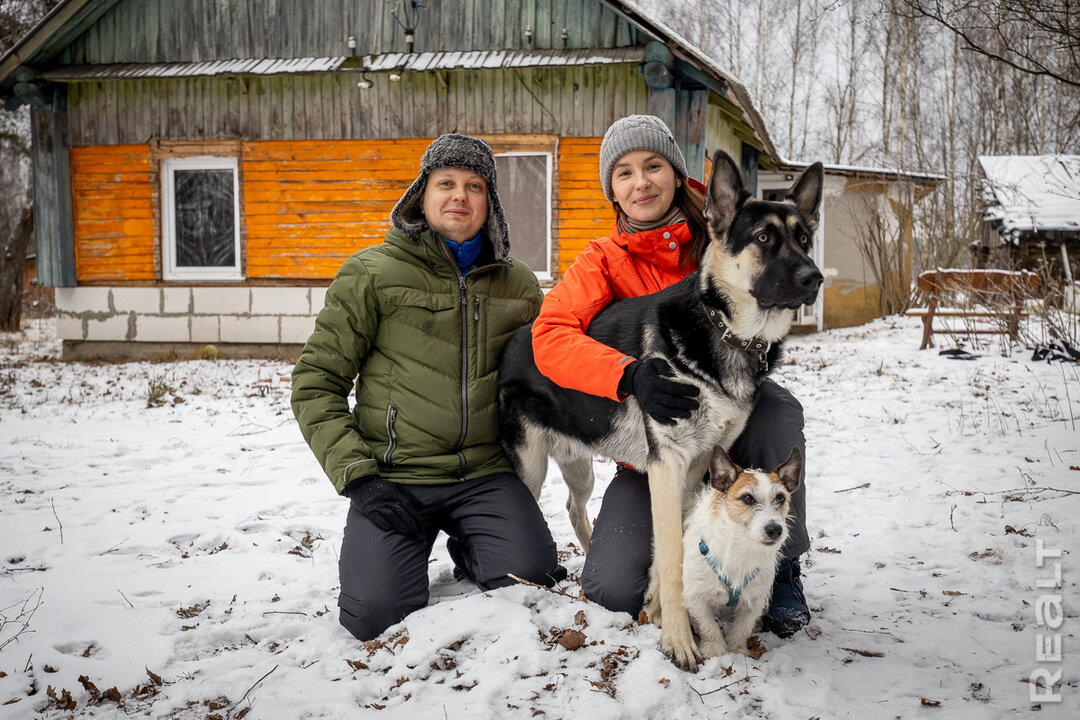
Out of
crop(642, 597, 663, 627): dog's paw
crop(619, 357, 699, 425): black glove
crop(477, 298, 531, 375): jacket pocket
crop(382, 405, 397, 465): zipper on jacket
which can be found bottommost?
crop(642, 597, 663, 627): dog's paw

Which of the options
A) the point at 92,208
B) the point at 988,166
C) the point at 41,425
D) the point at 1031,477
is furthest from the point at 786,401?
the point at 988,166

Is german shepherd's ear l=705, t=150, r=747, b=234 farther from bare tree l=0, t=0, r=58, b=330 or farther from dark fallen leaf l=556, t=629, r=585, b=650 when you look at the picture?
bare tree l=0, t=0, r=58, b=330

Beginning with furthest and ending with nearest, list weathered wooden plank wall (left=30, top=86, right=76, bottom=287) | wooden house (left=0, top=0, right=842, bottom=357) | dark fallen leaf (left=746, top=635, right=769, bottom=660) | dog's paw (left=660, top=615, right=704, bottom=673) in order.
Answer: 1. weathered wooden plank wall (left=30, top=86, right=76, bottom=287)
2. wooden house (left=0, top=0, right=842, bottom=357)
3. dark fallen leaf (left=746, top=635, right=769, bottom=660)
4. dog's paw (left=660, top=615, right=704, bottom=673)

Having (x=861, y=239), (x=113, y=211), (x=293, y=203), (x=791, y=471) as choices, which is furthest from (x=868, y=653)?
(x=861, y=239)

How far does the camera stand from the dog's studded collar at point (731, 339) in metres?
2.45

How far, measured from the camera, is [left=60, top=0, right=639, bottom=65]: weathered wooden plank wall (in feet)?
28.6

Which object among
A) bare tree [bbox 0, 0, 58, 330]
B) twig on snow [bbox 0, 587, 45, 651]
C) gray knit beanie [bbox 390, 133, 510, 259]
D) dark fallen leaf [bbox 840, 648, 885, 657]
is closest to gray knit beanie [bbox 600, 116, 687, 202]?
gray knit beanie [bbox 390, 133, 510, 259]

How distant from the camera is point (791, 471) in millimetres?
2373

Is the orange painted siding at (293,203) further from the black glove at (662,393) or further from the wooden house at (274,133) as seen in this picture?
the black glove at (662,393)

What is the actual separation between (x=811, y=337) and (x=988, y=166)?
8646 millimetres

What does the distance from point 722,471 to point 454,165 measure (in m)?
1.74

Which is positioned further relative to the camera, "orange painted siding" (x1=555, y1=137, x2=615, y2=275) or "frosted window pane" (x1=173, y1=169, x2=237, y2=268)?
"frosted window pane" (x1=173, y1=169, x2=237, y2=268)

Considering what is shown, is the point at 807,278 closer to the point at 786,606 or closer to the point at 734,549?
the point at 734,549

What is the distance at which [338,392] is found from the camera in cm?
299
